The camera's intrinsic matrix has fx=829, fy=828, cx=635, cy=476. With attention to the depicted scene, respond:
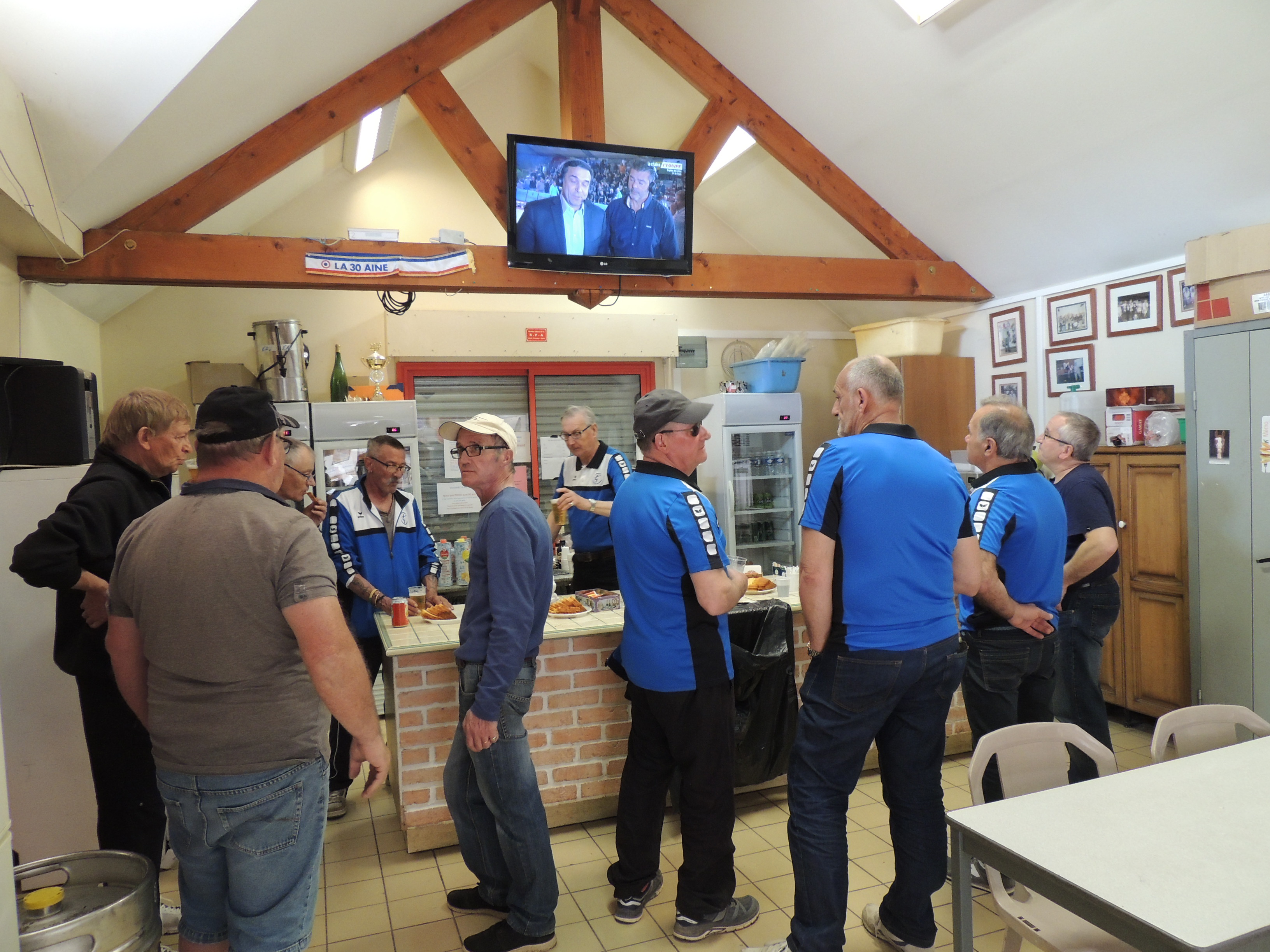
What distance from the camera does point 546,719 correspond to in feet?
10.8

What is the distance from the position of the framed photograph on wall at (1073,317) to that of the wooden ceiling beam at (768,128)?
2.83ft

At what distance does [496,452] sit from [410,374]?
12.3 feet

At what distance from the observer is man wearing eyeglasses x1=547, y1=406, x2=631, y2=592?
4.43 meters

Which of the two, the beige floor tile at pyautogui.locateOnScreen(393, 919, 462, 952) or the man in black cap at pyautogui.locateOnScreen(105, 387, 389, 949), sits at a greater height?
the man in black cap at pyautogui.locateOnScreen(105, 387, 389, 949)

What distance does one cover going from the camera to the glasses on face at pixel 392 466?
12.2ft

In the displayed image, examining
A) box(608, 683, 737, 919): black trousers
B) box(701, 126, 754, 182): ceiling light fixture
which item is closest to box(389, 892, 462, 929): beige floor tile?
box(608, 683, 737, 919): black trousers

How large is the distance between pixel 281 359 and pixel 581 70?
2.55m

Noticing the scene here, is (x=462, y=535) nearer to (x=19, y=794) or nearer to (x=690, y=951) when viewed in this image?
(x=19, y=794)

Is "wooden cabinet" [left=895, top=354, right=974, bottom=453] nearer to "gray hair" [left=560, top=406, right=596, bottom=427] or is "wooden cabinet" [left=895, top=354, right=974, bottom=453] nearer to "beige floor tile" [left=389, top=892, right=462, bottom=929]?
"gray hair" [left=560, top=406, right=596, bottom=427]

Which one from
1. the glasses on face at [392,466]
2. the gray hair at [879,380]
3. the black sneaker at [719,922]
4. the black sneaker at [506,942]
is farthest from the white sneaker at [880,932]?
the glasses on face at [392,466]

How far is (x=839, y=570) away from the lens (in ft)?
7.35

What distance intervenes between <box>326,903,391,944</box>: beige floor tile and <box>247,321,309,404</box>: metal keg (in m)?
3.23

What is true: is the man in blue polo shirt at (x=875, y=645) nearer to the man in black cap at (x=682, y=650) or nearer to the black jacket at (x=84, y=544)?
the man in black cap at (x=682, y=650)

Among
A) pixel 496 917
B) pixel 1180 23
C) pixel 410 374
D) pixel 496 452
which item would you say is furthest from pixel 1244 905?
pixel 410 374
